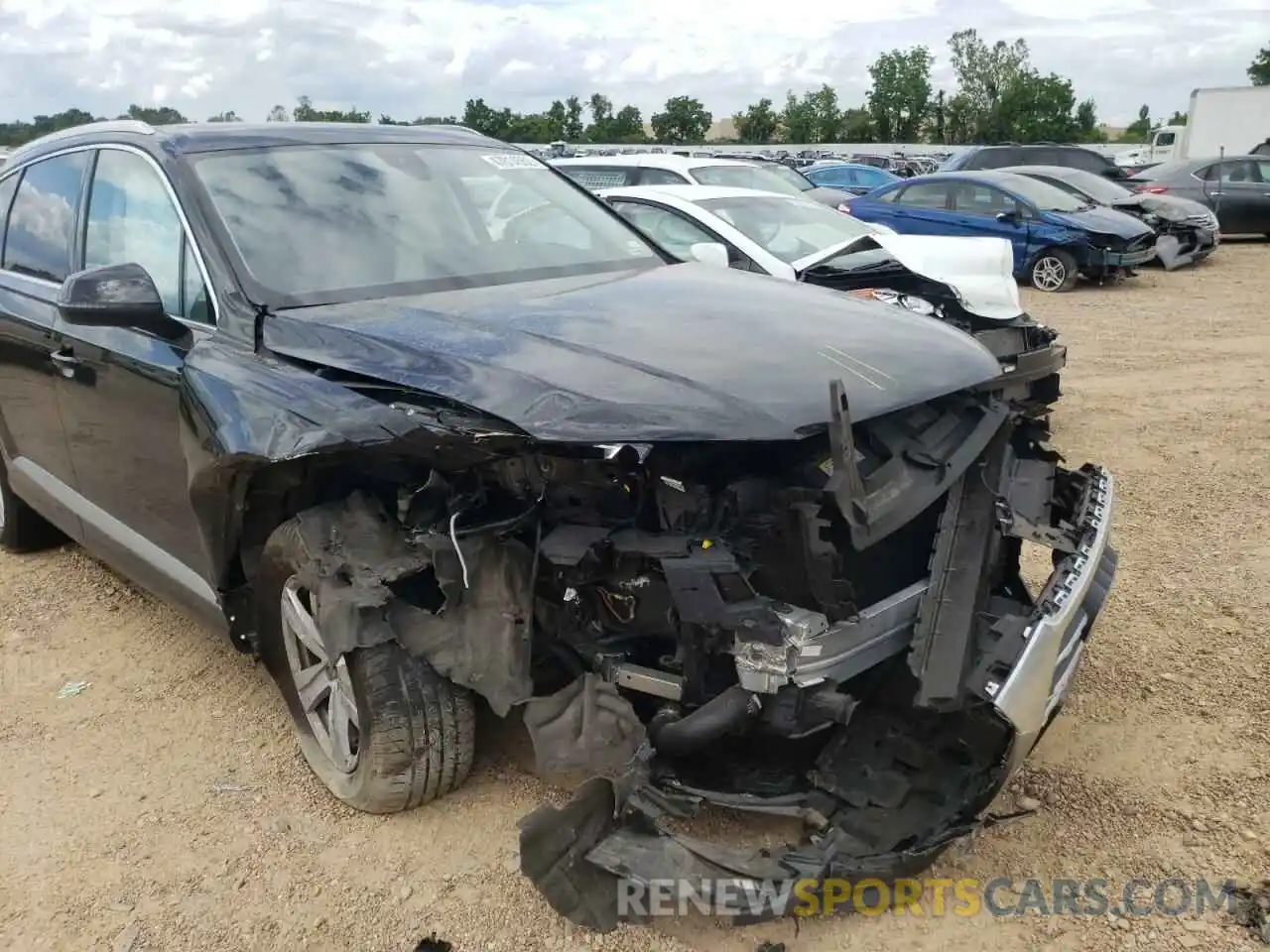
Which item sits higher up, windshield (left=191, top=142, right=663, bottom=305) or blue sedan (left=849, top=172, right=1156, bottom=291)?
windshield (left=191, top=142, right=663, bottom=305)

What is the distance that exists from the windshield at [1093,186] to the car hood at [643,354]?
12616mm

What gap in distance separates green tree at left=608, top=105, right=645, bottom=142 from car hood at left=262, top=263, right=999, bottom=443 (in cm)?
6224

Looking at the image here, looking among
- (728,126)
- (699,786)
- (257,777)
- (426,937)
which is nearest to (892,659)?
(699,786)

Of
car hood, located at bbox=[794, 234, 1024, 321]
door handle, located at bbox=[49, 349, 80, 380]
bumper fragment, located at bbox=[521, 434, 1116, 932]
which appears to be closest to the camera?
bumper fragment, located at bbox=[521, 434, 1116, 932]

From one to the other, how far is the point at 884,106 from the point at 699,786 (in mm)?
71902

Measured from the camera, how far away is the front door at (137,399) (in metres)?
3.23

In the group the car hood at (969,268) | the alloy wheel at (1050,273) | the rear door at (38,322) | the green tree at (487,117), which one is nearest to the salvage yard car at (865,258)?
the car hood at (969,268)

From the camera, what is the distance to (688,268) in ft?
12.8

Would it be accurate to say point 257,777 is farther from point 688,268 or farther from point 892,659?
point 688,268

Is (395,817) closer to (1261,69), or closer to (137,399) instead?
(137,399)

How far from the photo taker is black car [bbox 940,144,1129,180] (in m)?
19.5

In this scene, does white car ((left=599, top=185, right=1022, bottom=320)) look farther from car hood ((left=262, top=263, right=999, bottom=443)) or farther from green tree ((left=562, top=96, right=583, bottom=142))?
green tree ((left=562, top=96, right=583, bottom=142))

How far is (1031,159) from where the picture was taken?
776 inches

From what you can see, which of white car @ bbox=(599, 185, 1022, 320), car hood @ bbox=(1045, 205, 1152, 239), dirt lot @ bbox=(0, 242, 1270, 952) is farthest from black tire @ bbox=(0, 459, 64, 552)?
car hood @ bbox=(1045, 205, 1152, 239)
